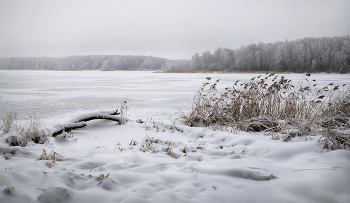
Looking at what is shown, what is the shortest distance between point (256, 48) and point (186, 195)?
104 metres

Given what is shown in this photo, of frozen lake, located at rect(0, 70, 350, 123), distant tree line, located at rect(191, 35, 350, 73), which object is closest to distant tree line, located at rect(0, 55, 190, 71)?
distant tree line, located at rect(191, 35, 350, 73)

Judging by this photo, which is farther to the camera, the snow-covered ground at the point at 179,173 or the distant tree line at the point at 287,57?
the distant tree line at the point at 287,57

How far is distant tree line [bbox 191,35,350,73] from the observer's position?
213 feet

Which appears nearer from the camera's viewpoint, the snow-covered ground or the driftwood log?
the snow-covered ground

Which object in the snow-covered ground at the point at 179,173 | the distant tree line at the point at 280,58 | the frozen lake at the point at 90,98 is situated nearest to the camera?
the snow-covered ground at the point at 179,173

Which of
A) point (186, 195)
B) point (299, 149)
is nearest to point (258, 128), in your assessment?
point (299, 149)

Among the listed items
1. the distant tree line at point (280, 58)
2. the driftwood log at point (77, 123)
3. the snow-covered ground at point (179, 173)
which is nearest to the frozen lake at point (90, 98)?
the driftwood log at point (77, 123)

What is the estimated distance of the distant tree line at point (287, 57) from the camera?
64938mm

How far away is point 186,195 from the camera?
1977 mm

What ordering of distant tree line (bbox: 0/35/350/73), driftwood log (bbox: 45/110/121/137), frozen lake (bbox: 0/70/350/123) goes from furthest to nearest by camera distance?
distant tree line (bbox: 0/35/350/73)
frozen lake (bbox: 0/70/350/123)
driftwood log (bbox: 45/110/121/137)

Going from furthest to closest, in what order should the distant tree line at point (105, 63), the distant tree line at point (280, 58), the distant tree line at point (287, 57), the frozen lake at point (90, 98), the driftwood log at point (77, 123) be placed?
the distant tree line at point (105, 63) < the distant tree line at point (287, 57) < the distant tree line at point (280, 58) < the frozen lake at point (90, 98) < the driftwood log at point (77, 123)

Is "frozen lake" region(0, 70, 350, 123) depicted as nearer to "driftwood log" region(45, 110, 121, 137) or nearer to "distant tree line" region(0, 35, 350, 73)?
"driftwood log" region(45, 110, 121, 137)

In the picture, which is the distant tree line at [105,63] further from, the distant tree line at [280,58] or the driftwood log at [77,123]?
the driftwood log at [77,123]

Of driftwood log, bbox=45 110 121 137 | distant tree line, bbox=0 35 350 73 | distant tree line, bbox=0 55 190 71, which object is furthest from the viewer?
distant tree line, bbox=0 55 190 71
